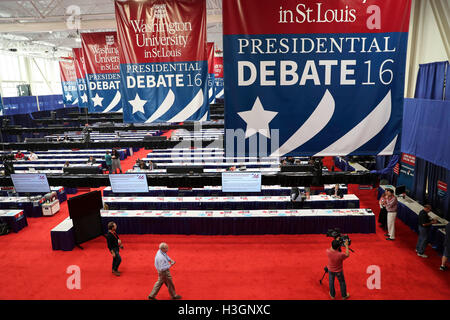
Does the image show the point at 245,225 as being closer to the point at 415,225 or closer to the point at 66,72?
the point at 415,225

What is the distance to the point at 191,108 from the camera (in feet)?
14.7

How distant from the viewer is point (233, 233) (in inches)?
411

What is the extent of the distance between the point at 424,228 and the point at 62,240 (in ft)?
35.6

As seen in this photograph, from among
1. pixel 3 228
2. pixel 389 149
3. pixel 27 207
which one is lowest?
pixel 3 228

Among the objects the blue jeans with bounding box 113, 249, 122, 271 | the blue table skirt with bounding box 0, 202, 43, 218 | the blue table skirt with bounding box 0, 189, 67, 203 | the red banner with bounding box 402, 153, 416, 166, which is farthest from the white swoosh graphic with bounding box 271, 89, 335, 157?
the blue table skirt with bounding box 0, 189, 67, 203

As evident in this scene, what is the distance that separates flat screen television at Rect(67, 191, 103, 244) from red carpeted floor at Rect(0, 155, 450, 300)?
35 cm

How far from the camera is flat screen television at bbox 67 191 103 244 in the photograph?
9.75 m

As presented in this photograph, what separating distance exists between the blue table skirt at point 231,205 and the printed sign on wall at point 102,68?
196 inches

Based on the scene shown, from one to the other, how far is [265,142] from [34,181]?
25.9 ft

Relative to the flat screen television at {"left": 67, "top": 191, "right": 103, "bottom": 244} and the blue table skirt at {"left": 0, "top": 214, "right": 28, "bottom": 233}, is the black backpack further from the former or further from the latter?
the flat screen television at {"left": 67, "top": 191, "right": 103, "bottom": 244}

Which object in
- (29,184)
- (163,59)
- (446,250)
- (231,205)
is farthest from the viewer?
(231,205)

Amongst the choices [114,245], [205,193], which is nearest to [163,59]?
[114,245]
